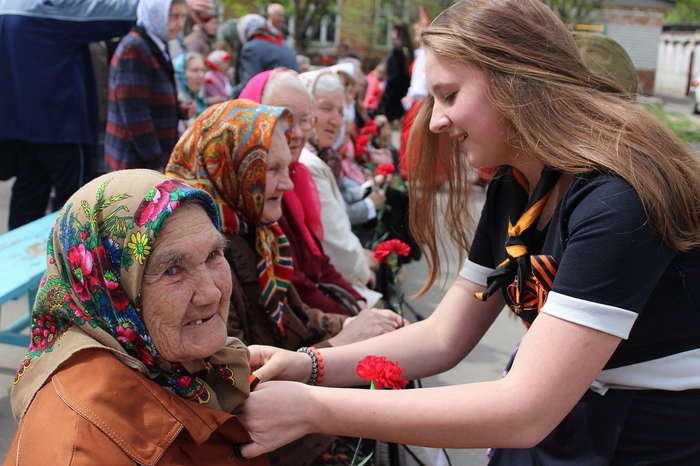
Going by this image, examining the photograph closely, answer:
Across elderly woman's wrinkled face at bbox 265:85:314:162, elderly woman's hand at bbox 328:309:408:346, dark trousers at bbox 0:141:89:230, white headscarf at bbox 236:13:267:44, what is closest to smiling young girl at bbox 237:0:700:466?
elderly woman's hand at bbox 328:309:408:346

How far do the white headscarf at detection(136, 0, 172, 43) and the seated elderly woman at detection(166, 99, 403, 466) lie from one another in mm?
2258

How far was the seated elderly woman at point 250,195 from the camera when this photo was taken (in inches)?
96.7

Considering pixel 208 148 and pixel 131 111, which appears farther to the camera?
pixel 131 111

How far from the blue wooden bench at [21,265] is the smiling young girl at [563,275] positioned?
5.76 ft

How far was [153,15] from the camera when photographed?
4.53 m

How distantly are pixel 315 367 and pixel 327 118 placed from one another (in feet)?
8.80

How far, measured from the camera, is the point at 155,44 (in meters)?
4.57

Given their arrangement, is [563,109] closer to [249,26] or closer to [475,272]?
[475,272]

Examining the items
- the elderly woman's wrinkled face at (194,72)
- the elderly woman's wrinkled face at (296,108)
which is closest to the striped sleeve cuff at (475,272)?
the elderly woman's wrinkled face at (296,108)

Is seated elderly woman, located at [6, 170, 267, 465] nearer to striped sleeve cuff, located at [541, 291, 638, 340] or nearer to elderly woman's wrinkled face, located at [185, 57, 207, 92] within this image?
striped sleeve cuff, located at [541, 291, 638, 340]

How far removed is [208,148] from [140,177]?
98cm

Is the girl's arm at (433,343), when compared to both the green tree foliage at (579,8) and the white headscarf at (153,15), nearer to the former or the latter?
the white headscarf at (153,15)

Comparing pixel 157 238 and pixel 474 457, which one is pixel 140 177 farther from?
pixel 474 457

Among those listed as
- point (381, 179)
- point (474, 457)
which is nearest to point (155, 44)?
point (381, 179)
